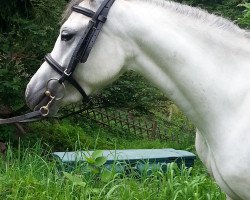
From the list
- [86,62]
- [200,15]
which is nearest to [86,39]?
[86,62]

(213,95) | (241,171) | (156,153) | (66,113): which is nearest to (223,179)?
(241,171)

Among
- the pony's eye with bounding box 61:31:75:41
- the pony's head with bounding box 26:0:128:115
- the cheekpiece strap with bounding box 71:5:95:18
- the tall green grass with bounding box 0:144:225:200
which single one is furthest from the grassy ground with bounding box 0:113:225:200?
the cheekpiece strap with bounding box 71:5:95:18

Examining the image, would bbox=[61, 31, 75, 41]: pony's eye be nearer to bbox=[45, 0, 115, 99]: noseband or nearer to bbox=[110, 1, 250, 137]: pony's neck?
bbox=[45, 0, 115, 99]: noseband

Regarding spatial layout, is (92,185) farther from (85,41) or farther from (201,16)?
(201,16)

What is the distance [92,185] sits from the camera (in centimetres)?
361

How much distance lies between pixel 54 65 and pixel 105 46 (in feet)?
0.92

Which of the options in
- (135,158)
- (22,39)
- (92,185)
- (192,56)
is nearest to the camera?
(192,56)

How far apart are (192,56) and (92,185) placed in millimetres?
1729

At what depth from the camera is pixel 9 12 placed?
5.51 meters

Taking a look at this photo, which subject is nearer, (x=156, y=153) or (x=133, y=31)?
(x=133, y=31)

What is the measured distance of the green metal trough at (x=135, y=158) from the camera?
13.0 feet

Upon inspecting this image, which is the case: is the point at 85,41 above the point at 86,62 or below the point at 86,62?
above

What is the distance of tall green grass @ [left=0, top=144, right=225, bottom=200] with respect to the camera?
3.30 metres

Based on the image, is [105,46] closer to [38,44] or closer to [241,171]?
[241,171]
